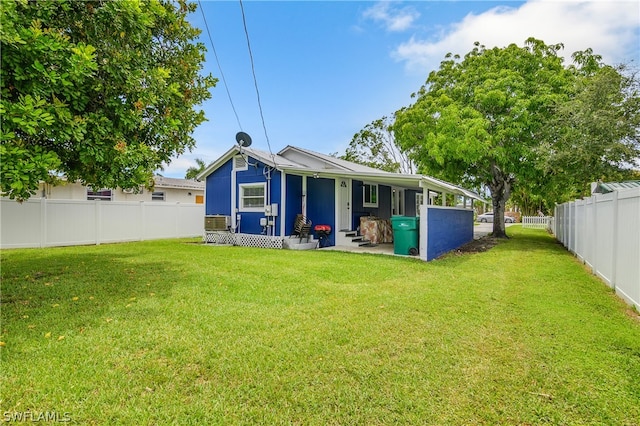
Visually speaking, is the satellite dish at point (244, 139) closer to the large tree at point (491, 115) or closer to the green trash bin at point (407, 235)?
the green trash bin at point (407, 235)

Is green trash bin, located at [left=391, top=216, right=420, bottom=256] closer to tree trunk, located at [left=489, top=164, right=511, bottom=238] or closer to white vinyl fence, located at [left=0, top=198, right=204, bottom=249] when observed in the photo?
tree trunk, located at [left=489, top=164, right=511, bottom=238]

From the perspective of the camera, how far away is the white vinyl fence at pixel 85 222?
10812mm

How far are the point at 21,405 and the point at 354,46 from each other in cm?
1356

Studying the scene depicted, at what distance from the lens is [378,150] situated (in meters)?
33.8

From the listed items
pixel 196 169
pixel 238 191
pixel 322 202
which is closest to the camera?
pixel 322 202

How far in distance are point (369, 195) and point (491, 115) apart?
676cm

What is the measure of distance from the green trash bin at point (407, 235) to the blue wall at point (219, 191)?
22.6 feet

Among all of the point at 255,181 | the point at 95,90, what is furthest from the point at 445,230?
the point at 95,90

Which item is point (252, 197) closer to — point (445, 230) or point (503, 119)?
point (445, 230)

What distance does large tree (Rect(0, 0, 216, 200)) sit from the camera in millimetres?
4164

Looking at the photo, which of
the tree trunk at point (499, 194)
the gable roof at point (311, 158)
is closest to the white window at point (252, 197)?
the gable roof at point (311, 158)

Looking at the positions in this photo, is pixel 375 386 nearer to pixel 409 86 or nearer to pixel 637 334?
pixel 637 334

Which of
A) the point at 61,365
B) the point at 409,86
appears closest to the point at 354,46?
the point at 409,86

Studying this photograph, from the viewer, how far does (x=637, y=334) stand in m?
3.91
